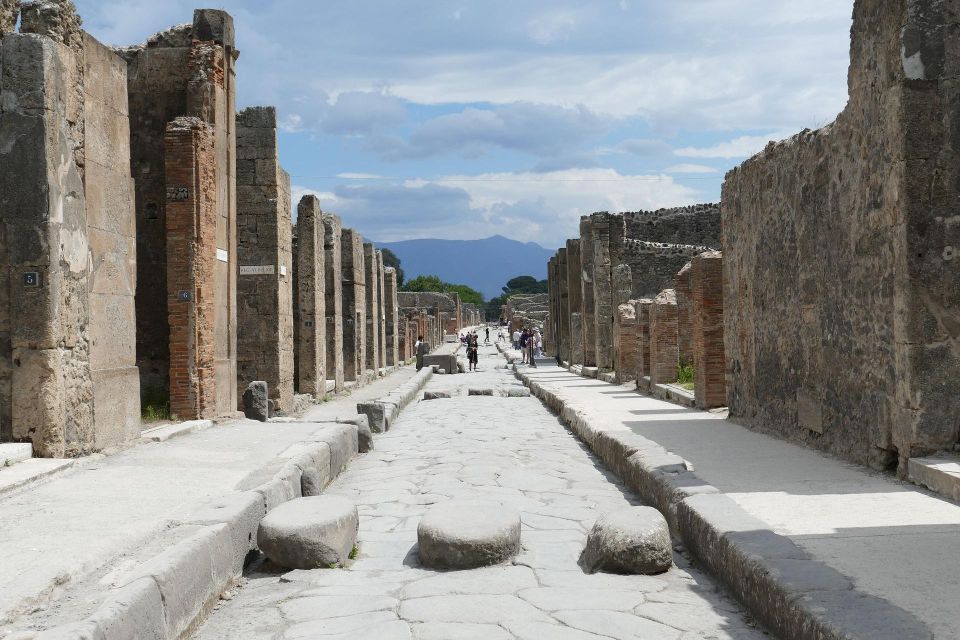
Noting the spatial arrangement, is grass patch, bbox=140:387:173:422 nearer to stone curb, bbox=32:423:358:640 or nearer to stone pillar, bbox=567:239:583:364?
stone curb, bbox=32:423:358:640

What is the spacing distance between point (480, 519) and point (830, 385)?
362cm

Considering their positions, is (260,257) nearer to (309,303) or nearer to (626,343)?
(309,303)

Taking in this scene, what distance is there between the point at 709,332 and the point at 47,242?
7.74 meters

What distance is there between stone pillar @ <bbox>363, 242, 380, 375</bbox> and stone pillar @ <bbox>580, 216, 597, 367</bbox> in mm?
5798

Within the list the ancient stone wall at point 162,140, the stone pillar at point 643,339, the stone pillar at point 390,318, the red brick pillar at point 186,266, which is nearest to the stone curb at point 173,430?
the red brick pillar at point 186,266

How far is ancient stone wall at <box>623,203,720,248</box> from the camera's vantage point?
33.8 m

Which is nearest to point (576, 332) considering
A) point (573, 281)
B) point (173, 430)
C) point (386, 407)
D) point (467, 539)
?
point (573, 281)

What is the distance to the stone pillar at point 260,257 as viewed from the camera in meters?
13.9

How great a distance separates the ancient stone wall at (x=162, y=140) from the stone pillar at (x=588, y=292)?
13168 millimetres

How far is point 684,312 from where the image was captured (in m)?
14.4

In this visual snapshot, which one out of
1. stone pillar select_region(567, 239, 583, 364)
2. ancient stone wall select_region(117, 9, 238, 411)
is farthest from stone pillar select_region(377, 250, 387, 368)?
ancient stone wall select_region(117, 9, 238, 411)

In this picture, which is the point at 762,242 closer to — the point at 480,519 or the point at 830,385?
the point at 830,385

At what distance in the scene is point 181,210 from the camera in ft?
33.9

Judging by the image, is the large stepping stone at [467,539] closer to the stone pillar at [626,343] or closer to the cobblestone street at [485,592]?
the cobblestone street at [485,592]
